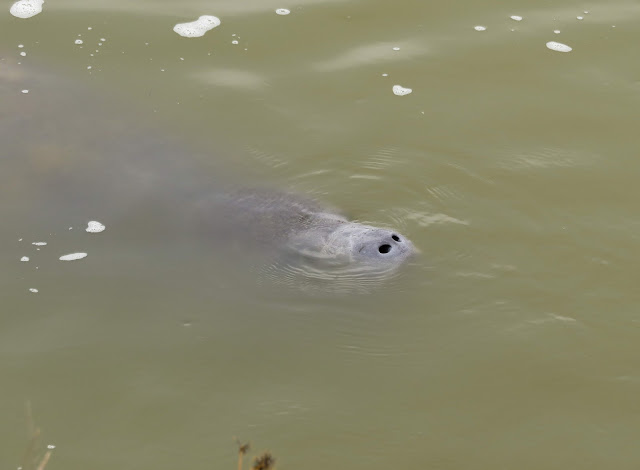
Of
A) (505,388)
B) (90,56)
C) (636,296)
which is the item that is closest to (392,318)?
(505,388)

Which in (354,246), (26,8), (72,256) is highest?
(26,8)

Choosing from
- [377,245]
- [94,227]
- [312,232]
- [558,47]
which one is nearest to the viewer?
[377,245]

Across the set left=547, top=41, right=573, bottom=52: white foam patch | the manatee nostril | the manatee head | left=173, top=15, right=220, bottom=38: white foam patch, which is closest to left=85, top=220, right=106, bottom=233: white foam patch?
the manatee head

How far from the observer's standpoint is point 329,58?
22.0 ft

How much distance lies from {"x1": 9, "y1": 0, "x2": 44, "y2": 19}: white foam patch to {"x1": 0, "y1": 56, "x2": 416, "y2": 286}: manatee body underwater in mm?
1204

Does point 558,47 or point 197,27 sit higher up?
point 197,27

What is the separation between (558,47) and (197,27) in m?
2.86

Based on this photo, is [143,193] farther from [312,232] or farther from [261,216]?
[312,232]

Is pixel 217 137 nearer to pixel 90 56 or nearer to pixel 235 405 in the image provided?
pixel 90 56

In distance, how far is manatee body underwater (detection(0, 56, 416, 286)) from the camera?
4.52m

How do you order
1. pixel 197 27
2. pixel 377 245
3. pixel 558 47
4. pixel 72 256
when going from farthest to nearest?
1. pixel 197 27
2. pixel 558 47
3. pixel 72 256
4. pixel 377 245

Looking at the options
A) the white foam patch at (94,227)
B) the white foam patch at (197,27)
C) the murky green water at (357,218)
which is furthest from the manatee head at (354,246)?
the white foam patch at (197,27)

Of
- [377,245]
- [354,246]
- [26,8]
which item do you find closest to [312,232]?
[354,246]

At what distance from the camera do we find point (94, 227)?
4.95 metres
